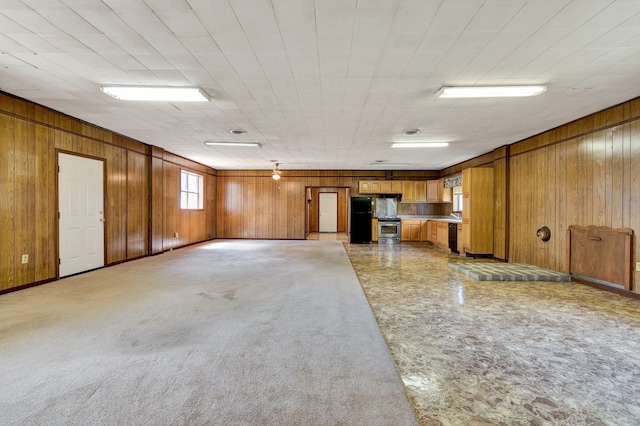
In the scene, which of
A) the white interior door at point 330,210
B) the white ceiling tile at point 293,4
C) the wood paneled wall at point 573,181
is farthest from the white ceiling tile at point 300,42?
the white interior door at point 330,210

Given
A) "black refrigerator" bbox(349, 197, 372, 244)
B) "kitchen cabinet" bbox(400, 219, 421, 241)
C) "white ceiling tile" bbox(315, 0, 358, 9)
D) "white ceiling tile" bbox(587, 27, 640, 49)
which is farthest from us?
"black refrigerator" bbox(349, 197, 372, 244)

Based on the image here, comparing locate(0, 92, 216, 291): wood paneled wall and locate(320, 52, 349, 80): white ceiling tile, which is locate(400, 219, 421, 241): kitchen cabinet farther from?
locate(0, 92, 216, 291): wood paneled wall

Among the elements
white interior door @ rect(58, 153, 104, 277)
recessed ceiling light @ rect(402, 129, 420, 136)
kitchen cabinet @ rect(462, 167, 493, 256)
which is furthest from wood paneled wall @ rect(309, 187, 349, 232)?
white interior door @ rect(58, 153, 104, 277)

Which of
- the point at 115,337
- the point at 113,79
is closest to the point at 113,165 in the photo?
the point at 113,79

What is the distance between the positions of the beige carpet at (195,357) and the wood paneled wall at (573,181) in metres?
3.83

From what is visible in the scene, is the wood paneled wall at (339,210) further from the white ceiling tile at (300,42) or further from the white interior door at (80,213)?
the white ceiling tile at (300,42)

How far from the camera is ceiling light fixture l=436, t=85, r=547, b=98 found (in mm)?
3553

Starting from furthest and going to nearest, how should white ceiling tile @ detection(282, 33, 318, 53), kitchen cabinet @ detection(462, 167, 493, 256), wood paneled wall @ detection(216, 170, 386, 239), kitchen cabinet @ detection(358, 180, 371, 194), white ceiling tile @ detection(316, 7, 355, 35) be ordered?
wood paneled wall @ detection(216, 170, 386, 239) < kitchen cabinet @ detection(358, 180, 371, 194) < kitchen cabinet @ detection(462, 167, 493, 256) < white ceiling tile @ detection(282, 33, 318, 53) < white ceiling tile @ detection(316, 7, 355, 35)

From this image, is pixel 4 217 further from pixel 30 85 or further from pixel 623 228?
pixel 623 228

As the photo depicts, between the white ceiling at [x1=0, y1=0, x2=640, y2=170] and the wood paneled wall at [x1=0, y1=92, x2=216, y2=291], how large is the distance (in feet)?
1.15

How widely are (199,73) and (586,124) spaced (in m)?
5.68

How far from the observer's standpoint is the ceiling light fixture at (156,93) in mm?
3645

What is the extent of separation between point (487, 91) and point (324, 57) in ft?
6.99

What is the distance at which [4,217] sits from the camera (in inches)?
155
